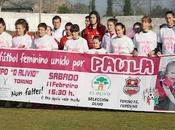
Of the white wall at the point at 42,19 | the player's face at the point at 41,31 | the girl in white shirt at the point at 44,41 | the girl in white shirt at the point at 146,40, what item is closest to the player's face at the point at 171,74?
the girl in white shirt at the point at 146,40

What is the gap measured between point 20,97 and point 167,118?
12.3ft

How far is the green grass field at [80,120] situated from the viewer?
11.3 metres

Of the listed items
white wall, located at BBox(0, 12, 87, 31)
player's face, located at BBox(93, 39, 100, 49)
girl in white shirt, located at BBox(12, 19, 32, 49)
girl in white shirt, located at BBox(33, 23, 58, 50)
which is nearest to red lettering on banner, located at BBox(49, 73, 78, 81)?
Result: girl in white shirt, located at BBox(33, 23, 58, 50)

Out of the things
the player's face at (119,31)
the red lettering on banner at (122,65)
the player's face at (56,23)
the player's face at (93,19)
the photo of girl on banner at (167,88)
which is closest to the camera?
the photo of girl on banner at (167,88)

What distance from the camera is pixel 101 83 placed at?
13766 millimetres

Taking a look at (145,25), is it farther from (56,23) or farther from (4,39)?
(4,39)

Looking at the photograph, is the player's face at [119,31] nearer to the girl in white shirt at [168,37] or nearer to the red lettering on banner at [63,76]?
the girl in white shirt at [168,37]

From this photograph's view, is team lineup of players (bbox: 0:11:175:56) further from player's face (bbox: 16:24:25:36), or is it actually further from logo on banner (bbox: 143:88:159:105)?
logo on banner (bbox: 143:88:159:105)

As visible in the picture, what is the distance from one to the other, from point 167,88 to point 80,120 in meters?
2.50

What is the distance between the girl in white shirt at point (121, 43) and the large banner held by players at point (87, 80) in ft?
0.85

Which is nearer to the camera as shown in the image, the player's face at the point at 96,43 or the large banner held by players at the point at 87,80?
the large banner held by players at the point at 87,80

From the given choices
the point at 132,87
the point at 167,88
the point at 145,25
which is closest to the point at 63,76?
the point at 132,87

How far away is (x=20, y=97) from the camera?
558 inches

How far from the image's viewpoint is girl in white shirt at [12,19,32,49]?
14.4 metres
